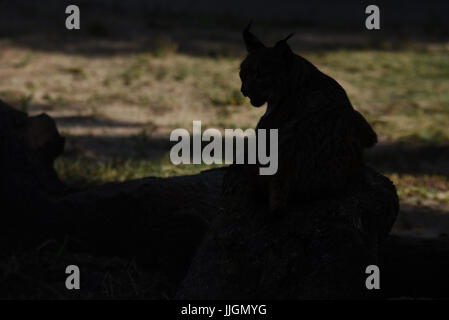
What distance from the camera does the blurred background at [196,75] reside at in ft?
27.2

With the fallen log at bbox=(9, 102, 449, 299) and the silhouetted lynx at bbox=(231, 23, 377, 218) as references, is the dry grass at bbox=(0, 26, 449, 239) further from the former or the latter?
the silhouetted lynx at bbox=(231, 23, 377, 218)

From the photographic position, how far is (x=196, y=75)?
12.1m

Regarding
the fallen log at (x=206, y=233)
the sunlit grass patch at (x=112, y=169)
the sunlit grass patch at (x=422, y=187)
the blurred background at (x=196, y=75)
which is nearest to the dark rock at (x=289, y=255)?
the fallen log at (x=206, y=233)

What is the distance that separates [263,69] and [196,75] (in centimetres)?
876

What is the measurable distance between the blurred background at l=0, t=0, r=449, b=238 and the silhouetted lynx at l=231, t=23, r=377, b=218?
3.02 metres

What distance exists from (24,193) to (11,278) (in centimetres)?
60

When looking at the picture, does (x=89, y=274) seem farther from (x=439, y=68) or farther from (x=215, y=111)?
(x=439, y=68)

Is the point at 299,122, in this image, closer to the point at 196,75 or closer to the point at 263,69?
the point at 263,69

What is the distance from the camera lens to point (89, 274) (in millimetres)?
5121
